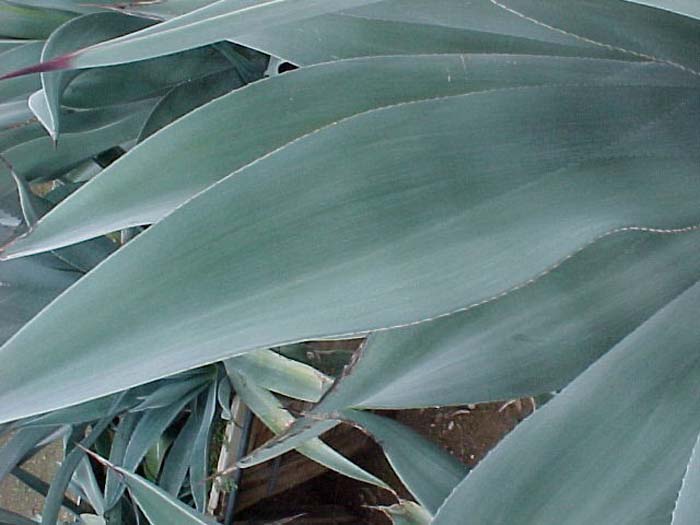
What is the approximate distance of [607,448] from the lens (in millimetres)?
264

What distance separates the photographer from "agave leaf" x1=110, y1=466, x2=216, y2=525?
1.49 ft

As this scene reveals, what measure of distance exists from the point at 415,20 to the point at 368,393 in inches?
6.6

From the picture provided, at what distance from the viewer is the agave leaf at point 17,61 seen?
616 millimetres

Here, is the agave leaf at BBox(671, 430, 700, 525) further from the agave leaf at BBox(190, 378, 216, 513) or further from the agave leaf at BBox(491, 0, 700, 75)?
the agave leaf at BBox(190, 378, 216, 513)

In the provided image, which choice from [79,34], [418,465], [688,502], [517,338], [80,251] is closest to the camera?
[688,502]

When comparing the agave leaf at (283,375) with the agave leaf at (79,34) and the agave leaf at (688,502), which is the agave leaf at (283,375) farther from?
the agave leaf at (688,502)

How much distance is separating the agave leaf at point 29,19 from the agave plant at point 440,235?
0.35 m

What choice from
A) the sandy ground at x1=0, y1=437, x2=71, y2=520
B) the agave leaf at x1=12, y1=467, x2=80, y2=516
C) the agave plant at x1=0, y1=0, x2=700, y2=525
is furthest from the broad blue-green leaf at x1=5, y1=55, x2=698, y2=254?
the sandy ground at x1=0, y1=437, x2=71, y2=520

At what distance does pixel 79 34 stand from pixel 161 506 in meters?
0.34

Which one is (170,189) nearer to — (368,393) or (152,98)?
(368,393)

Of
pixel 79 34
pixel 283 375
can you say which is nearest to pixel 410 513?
pixel 283 375

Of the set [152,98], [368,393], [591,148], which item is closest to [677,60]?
[591,148]

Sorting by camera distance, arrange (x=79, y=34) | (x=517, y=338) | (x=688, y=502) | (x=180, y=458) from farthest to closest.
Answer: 1. (x=180, y=458)
2. (x=79, y=34)
3. (x=517, y=338)
4. (x=688, y=502)

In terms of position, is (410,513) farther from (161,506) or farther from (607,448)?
(607,448)
